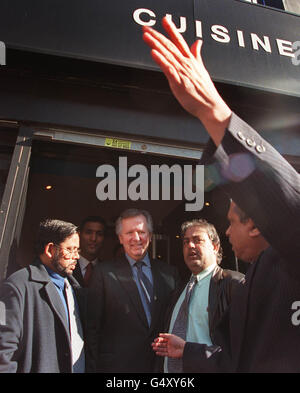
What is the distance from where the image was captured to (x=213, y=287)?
7.36 feet

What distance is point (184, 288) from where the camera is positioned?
95.0 inches

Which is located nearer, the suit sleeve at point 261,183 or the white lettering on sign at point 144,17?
the suit sleeve at point 261,183

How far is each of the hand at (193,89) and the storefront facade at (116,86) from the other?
6.08 ft

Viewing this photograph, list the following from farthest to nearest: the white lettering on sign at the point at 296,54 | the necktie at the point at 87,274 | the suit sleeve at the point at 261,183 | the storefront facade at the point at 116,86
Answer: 1. the white lettering on sign at the point at 296,54
2. the necktie at the point at 87,274
3. the storefront facade at the point at 116,86
4. the suit sleeve at the point at 261,183

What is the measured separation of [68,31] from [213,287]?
8.73 ft

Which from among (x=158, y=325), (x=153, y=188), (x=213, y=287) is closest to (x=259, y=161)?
(x=213, y=287)

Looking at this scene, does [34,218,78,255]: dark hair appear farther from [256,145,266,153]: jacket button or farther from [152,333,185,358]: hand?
[256,145,266,153]: jacket button

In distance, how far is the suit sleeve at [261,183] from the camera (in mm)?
757

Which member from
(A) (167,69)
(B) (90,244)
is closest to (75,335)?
(B) (90,244)

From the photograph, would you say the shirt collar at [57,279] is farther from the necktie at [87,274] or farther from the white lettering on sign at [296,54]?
the white lettering on sign at [296,54]

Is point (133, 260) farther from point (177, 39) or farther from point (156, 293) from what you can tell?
point (177, 39)

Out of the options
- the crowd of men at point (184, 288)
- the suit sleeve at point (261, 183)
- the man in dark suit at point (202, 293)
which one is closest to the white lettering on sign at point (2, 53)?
the crowd of men at point (184, 288)

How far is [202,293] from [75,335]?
1.00 m
